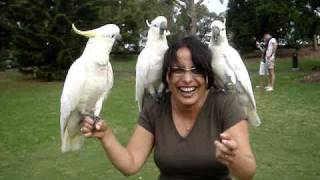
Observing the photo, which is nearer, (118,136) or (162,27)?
(162,27)

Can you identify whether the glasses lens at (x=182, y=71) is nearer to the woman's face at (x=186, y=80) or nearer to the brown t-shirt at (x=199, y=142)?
the woman's face at (x=186, y=80)

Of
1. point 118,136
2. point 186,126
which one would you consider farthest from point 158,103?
point 118,136

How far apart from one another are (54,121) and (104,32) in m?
6.73

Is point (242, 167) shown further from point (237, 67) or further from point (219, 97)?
point (237, 67)

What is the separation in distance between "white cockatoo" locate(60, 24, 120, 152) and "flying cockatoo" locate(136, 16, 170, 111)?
27 centimetres

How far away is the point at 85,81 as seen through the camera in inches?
97.9

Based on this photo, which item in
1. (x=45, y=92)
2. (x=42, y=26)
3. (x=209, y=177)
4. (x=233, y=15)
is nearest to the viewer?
(x=209, y=177)

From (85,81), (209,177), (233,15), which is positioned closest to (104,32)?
(85,81)

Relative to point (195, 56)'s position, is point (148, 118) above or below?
below

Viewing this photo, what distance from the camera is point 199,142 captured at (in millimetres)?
2451

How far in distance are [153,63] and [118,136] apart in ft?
15.7

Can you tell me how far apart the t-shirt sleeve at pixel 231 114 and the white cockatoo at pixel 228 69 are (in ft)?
0.80

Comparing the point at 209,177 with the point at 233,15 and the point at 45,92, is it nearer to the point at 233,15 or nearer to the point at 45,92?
the point at 45,92

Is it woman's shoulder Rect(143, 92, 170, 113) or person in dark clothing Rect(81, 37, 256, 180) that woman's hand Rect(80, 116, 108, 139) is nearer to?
person in dark clothing Rect(81, 37, 256, 180)
